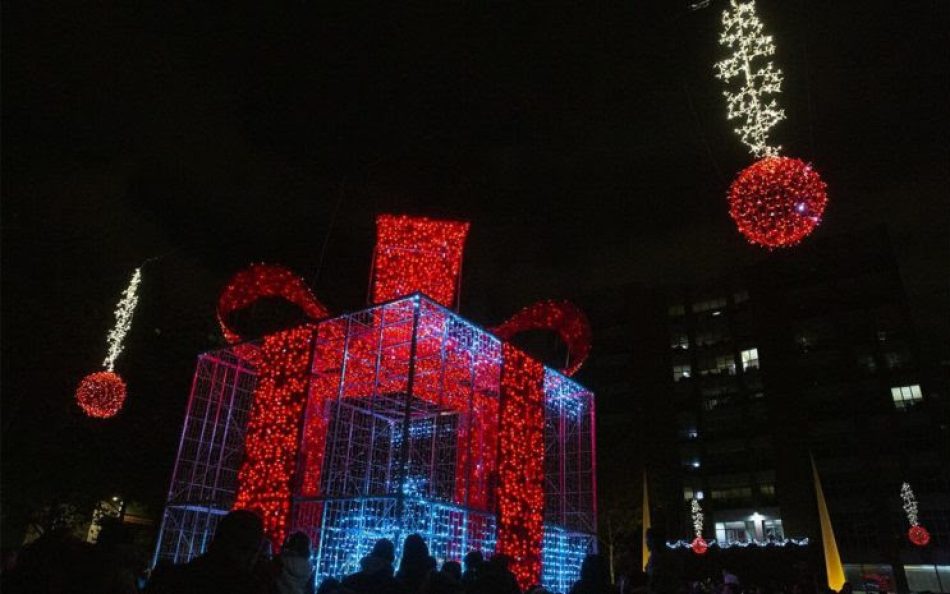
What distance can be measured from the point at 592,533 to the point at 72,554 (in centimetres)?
1151

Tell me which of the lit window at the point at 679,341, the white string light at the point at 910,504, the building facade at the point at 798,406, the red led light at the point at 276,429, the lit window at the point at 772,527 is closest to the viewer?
the red led light at the point at 276,429

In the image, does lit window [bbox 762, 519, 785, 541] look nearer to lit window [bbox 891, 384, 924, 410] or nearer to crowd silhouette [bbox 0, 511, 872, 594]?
lit window [bbox 891, 384, 924, 410]

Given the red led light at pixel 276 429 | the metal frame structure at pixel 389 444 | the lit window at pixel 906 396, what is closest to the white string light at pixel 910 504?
the lit window at pixel 906 396

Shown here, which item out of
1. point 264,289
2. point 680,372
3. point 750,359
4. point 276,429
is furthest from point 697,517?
point 264,289

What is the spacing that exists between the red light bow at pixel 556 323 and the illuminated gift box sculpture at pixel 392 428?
0.02 meters

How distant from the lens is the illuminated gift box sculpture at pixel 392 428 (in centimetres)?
1002

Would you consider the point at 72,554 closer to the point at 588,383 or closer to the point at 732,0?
the point at 732,0

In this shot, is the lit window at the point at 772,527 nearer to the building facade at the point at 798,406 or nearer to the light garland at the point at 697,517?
the building facade at the point at 798,406

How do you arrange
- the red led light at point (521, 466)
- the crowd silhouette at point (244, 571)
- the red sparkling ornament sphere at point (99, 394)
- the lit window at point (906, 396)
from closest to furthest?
the crowd silhouette at point (244, 571) → the red sparkling ornament sphere at point (99, 394) → the red led light at point (521, 466) → the lit window at point (906, 396)

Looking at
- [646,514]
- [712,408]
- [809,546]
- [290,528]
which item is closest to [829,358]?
[712,408]

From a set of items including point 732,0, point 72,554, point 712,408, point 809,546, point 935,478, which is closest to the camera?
point 72,554

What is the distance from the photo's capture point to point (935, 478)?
118 feet

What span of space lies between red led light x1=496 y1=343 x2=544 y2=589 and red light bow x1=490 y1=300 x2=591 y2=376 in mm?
553

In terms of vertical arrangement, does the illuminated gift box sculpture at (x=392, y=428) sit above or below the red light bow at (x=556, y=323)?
below
